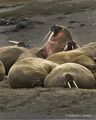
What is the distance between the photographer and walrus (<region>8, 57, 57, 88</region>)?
725 cm

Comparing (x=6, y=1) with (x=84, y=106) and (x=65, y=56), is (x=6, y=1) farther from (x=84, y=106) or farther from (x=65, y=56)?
(x=84, y=106)

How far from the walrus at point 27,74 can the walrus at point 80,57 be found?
2.40 feet

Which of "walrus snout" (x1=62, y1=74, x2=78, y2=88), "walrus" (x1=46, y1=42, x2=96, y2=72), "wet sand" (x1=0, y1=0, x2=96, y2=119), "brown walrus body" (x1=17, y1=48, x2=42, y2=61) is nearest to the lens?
"wet sand" (x1=0, y1=0, x2=96, y2=119)

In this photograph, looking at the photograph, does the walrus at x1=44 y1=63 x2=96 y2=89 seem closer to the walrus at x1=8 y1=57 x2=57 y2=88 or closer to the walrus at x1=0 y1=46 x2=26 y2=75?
the walrus at x1=8 y1=57 x2=57 y2=88

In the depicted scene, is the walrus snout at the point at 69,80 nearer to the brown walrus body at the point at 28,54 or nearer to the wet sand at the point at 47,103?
the wet sand at the point at 47,103

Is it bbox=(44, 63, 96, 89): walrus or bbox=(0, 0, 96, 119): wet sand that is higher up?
bbox=(0, 0, 96, 119): wet sand

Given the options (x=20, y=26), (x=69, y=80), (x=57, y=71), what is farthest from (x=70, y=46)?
(x=20, y=26)

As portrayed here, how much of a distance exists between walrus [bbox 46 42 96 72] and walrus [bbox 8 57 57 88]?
2.40 feet

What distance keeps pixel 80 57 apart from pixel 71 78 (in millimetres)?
1748

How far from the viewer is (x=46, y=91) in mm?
6281

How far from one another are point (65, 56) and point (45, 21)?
16.8 m

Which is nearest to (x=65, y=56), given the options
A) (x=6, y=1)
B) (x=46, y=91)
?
(x=46, y=91)

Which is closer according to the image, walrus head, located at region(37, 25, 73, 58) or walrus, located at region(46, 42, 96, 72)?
walrus, located at region(46, 42, 96, 72)

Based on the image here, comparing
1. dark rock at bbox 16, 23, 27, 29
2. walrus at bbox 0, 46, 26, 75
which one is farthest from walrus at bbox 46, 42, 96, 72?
dark rock at bbox 16, 23, 27, 29
